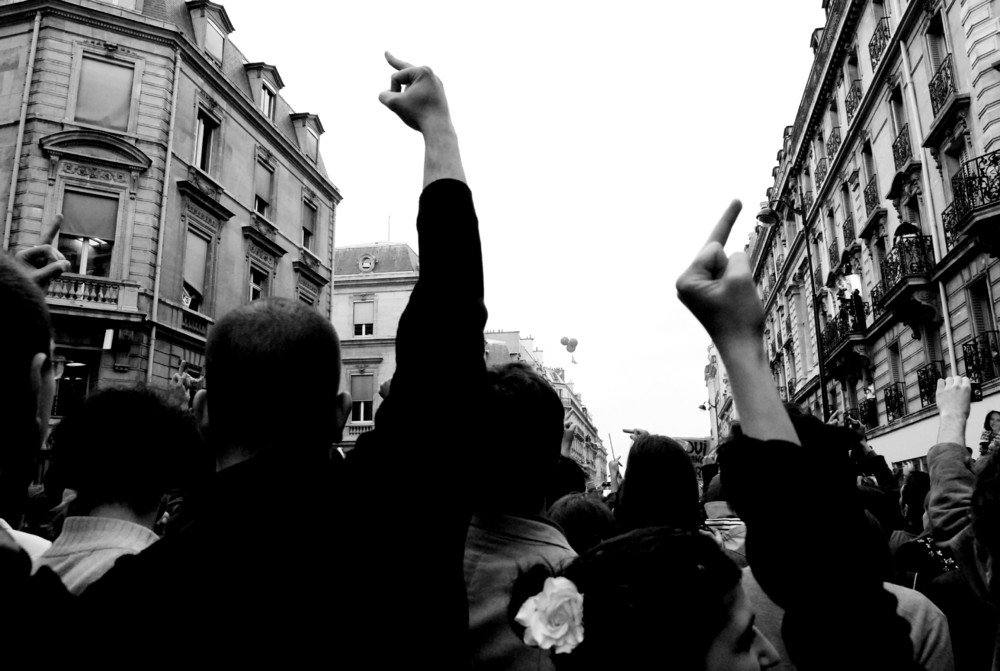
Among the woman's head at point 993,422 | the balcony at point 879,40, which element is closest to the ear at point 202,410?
the woman's head at point 993,422

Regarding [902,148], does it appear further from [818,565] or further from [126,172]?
[818,565]

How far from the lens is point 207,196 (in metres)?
19.5

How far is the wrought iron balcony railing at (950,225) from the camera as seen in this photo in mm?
16141

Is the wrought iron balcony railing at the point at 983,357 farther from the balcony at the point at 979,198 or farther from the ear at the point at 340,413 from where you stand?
the ear at the point at 340,413

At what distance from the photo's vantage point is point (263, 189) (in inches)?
915

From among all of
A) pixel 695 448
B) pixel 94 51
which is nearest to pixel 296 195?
pixel 94 51

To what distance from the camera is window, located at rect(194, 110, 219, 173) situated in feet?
65.7

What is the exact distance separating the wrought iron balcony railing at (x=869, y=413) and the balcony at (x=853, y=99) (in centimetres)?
958

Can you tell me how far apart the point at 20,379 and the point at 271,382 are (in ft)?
1.42

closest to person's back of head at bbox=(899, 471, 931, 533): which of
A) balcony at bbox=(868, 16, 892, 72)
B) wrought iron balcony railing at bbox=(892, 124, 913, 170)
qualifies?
wrought iron balcony railing at bbox=(892, 124, 913, 170)

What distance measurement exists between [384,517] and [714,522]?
Result: 8.23 feet

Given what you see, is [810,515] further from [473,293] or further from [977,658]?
[977,658]

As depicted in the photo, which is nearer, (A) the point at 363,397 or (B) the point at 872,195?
(B) the point at 872,195

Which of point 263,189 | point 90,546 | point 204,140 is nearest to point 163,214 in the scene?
point 204,140
